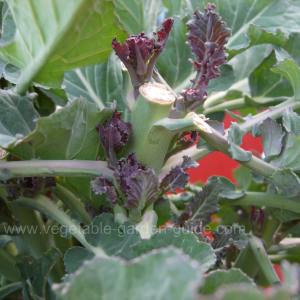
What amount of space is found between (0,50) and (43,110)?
0.13m

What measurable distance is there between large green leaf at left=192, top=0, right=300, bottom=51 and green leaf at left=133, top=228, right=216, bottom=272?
218 millimetres

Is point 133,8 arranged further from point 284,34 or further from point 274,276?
point 274,276

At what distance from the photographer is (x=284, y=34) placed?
50 centimetres

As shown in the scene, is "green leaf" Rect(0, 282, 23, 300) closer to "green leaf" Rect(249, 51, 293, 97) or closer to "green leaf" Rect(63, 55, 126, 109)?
"green leaf" Rect(63, 55, 126, 109)

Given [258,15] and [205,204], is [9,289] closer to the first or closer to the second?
[205,204]

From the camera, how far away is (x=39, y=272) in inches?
17.4

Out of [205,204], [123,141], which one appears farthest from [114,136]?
[205,204]

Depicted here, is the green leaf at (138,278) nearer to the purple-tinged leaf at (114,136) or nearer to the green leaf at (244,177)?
the purple-tinged leaf at (114,136)

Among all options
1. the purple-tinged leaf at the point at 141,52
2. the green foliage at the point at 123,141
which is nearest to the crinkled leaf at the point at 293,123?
the green foliage at the point at 123,141

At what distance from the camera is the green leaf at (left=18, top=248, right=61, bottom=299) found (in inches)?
17.0

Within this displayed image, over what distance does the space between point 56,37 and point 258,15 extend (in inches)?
8.7

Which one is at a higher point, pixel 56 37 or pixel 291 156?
pixel 56 37

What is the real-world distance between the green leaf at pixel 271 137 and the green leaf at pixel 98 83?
139 millimetres

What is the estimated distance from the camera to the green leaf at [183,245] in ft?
1.11
